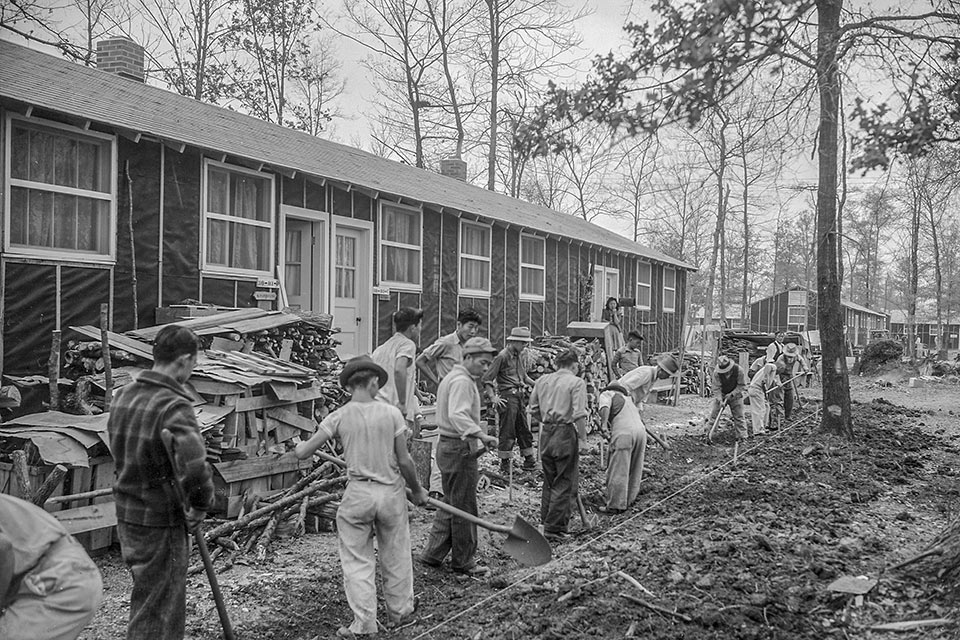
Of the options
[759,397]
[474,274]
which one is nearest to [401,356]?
[474,274]

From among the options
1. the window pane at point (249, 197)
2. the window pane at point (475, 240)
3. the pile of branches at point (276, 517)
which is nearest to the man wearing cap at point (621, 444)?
the pile of branches at point (276, 517)

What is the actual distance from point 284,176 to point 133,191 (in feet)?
8.86

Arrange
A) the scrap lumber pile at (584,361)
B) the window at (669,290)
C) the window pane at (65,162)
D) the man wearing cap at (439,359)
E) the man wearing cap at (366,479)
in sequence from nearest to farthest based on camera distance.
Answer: the man wearing cap at (366,479), the man wearing cap at (439,359), the window pane at (65,162), the scrap lumber pile at (584,361), the window at (669,290)

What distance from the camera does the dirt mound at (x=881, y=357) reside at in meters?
33.5

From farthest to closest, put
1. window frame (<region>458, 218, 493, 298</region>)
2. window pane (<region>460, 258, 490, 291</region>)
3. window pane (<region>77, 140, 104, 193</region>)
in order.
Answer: window pane (<region>460, 258, 490, 291</region>) → window frame (<region>458, 218, 493, 298</region>) → window pane (<region>77, 140, 104, 193</region>)

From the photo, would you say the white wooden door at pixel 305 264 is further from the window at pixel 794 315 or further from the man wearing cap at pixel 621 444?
the window at pixel 794 315

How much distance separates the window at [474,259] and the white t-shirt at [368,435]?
11.5 m

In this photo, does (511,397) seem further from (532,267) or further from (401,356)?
(532,267)

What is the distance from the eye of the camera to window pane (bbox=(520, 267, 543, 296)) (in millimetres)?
18891

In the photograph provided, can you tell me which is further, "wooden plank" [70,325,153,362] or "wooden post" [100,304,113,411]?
"wooden plank" [70,325,153,362]

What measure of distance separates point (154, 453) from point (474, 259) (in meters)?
13.3

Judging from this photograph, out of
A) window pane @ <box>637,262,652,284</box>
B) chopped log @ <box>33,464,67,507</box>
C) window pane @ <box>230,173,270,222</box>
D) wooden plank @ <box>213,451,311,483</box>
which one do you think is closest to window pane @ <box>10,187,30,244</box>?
window pane @ <box>230,173,270,222</box>

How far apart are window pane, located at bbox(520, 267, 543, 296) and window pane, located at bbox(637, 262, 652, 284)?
23.6 feet

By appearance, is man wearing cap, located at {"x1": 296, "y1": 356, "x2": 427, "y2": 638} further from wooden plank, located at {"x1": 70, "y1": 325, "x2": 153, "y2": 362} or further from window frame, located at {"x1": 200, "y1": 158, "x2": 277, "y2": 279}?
window frame, located at {"x1": 200, "y1": 158, "x2": 277, "y2": 279}
